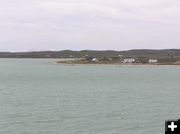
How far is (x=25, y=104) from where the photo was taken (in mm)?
45656

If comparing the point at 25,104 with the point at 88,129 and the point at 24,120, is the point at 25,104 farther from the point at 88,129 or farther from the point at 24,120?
the point at 88,129

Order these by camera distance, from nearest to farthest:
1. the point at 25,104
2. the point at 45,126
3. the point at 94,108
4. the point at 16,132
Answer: the point at 16,132, the point at 45,126, the point at 94,108, the point at 25,104

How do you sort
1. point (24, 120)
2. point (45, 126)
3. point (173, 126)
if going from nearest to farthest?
point (173, 126) < point (45, 126) < point (24, 120)

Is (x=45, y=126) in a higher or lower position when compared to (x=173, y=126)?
lower

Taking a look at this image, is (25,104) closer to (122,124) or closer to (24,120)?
(24,120)

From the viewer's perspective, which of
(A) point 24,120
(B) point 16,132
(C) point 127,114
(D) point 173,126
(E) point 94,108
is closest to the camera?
(D) point 173,126

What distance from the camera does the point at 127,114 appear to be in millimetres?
37531

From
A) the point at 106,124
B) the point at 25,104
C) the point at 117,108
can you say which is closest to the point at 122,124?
the point at 106,124

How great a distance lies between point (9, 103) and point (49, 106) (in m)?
5.67

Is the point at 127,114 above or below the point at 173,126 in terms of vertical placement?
below

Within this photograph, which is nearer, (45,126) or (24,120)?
(45,126)

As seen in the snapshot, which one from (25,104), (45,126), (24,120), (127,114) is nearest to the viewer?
(45,126)

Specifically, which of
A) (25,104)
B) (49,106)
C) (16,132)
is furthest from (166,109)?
(16,132)

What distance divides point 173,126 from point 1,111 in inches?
1370
